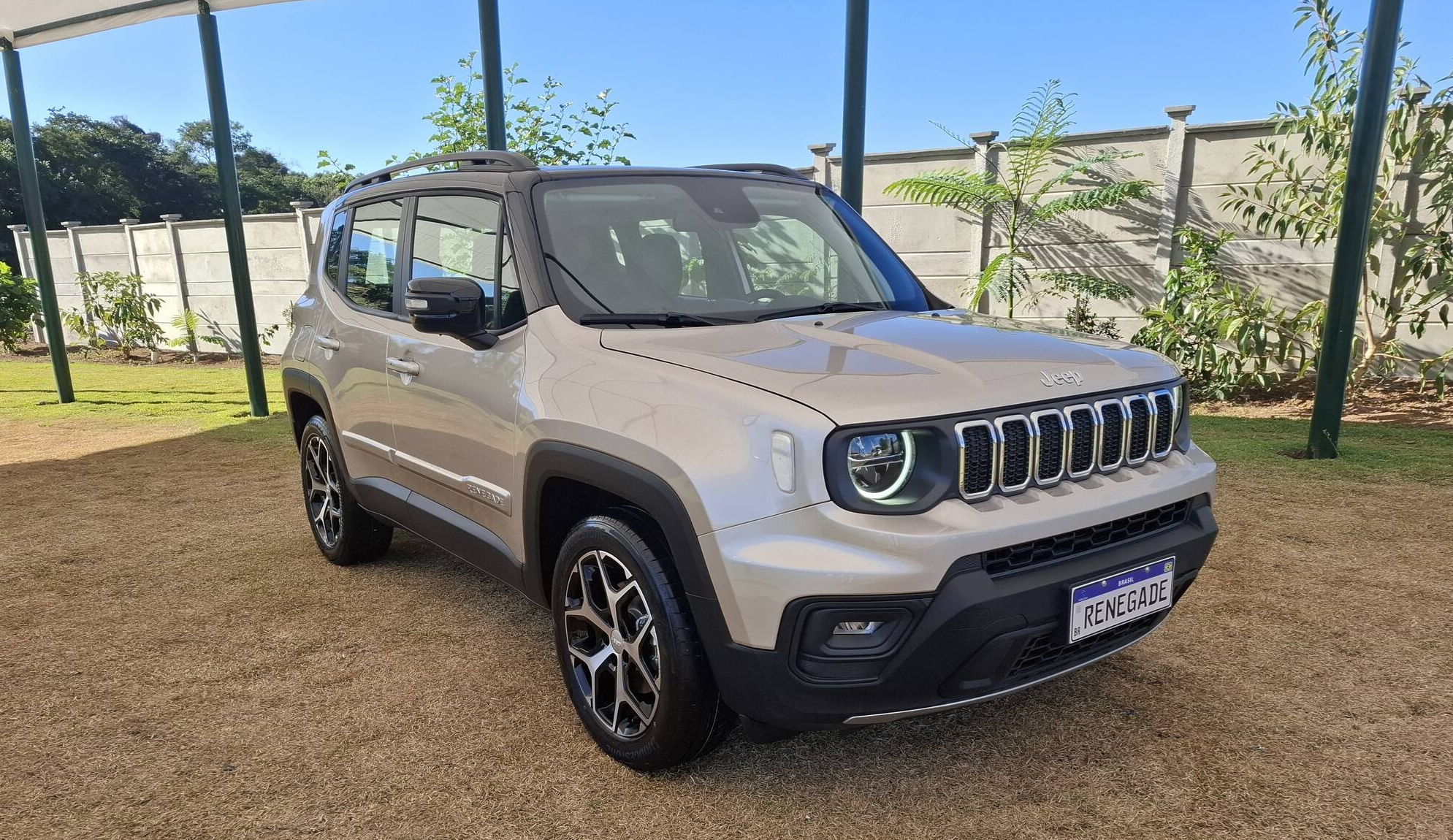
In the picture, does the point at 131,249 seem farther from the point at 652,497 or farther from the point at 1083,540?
the point at 1083,540

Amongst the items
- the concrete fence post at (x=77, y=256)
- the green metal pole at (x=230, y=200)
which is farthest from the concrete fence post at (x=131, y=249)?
the green metal pole at (x=230, y=200)

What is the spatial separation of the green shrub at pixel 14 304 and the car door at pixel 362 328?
11.1 m

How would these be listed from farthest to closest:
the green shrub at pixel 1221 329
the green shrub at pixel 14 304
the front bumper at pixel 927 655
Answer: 1. the green shrub at pixel 14 304
2. the green shrub at pixel 1221 329
3. the front bumper at pixel 927 655

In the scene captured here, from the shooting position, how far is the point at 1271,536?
4773 mm

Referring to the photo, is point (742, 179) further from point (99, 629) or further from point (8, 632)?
point (8, 632)

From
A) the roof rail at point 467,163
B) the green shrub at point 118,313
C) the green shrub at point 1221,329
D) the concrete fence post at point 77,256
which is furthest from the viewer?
the concrete fence post at point 77,256

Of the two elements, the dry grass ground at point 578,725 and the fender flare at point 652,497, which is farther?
the dry grass ground at point 578,725

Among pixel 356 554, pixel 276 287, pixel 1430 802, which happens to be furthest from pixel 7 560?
pixel 276 287

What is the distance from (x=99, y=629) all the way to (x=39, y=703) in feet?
2.41

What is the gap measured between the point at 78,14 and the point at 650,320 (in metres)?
9.52

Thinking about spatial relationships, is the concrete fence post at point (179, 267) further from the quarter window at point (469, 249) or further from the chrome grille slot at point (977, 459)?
the chrome grille slot at point (977, 459)

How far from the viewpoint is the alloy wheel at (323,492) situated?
4672mm

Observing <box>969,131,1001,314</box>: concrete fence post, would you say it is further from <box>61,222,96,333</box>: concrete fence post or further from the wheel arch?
<box>61,222,96,333</box>: concrete fence post

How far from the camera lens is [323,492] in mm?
4844
